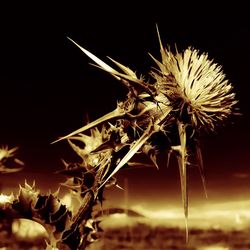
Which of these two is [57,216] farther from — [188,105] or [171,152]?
[188,105]

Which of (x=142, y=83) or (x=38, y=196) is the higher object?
(x=142, y=83)

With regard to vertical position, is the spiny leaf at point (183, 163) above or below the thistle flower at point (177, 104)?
below

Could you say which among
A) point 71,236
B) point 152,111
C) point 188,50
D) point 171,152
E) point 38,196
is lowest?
point 71,236

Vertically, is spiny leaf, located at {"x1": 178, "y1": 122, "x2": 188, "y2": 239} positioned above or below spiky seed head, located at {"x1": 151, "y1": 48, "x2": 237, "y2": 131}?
below

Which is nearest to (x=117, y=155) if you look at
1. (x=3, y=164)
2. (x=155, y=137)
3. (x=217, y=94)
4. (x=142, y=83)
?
(x=155, y=137)

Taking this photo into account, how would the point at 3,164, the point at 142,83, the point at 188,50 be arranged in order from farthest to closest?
1. the point at 3,164
2. the point at 188,50
3. the point at 142,83

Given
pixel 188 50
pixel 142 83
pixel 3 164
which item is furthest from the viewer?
pixel 3 164

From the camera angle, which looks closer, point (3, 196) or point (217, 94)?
point (217, 94)

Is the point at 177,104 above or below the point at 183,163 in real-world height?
above
